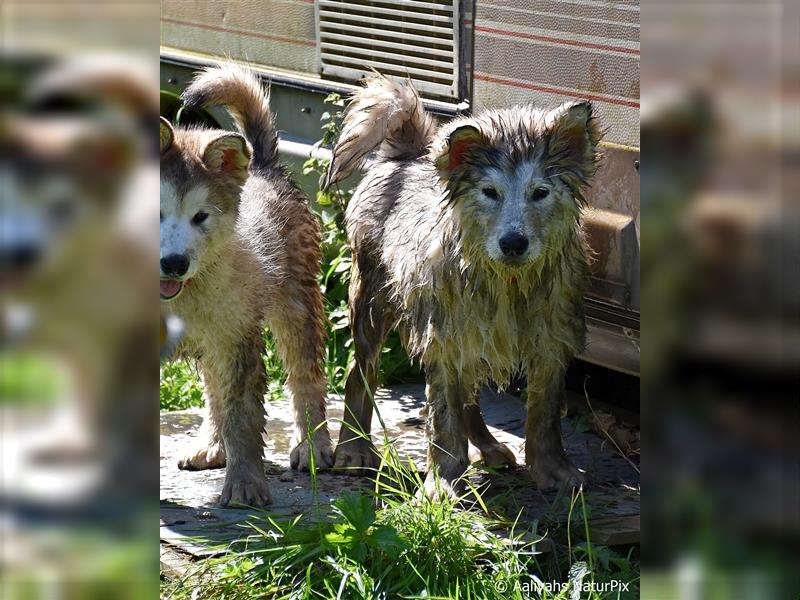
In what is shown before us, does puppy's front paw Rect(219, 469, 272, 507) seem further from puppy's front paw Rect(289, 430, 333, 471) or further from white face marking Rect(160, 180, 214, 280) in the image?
white face marking Rect(160, 180, 214, 280)

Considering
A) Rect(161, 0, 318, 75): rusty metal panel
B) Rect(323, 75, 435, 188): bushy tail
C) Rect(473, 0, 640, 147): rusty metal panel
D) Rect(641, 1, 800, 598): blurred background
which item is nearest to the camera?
Rect(641, 1, 800, 598): blurred background

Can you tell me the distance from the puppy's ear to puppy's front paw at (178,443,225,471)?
2.44 meters

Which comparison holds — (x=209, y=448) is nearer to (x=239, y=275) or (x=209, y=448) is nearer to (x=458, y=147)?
(x=239, y=275)

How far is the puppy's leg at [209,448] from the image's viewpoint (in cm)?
590

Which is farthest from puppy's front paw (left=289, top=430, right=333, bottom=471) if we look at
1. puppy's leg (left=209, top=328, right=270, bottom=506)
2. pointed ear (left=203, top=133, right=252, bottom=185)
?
pointed ear (left=203, top=133, right=252, bottom=185)

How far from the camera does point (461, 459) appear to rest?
17.3ft

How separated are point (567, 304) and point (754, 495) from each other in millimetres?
3893

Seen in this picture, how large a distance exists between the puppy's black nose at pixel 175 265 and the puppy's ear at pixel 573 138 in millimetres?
1689

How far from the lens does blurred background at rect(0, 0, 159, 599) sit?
41.1 inches

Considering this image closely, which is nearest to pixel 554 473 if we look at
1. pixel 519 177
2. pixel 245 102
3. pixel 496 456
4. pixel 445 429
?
pixel 496 456

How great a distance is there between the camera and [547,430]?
543cm

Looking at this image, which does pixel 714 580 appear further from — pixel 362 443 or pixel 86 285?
pixel 362 443

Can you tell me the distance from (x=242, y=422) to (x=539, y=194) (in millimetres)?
1813

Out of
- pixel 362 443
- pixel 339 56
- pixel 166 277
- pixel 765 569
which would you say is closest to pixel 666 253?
pixel 765 569
